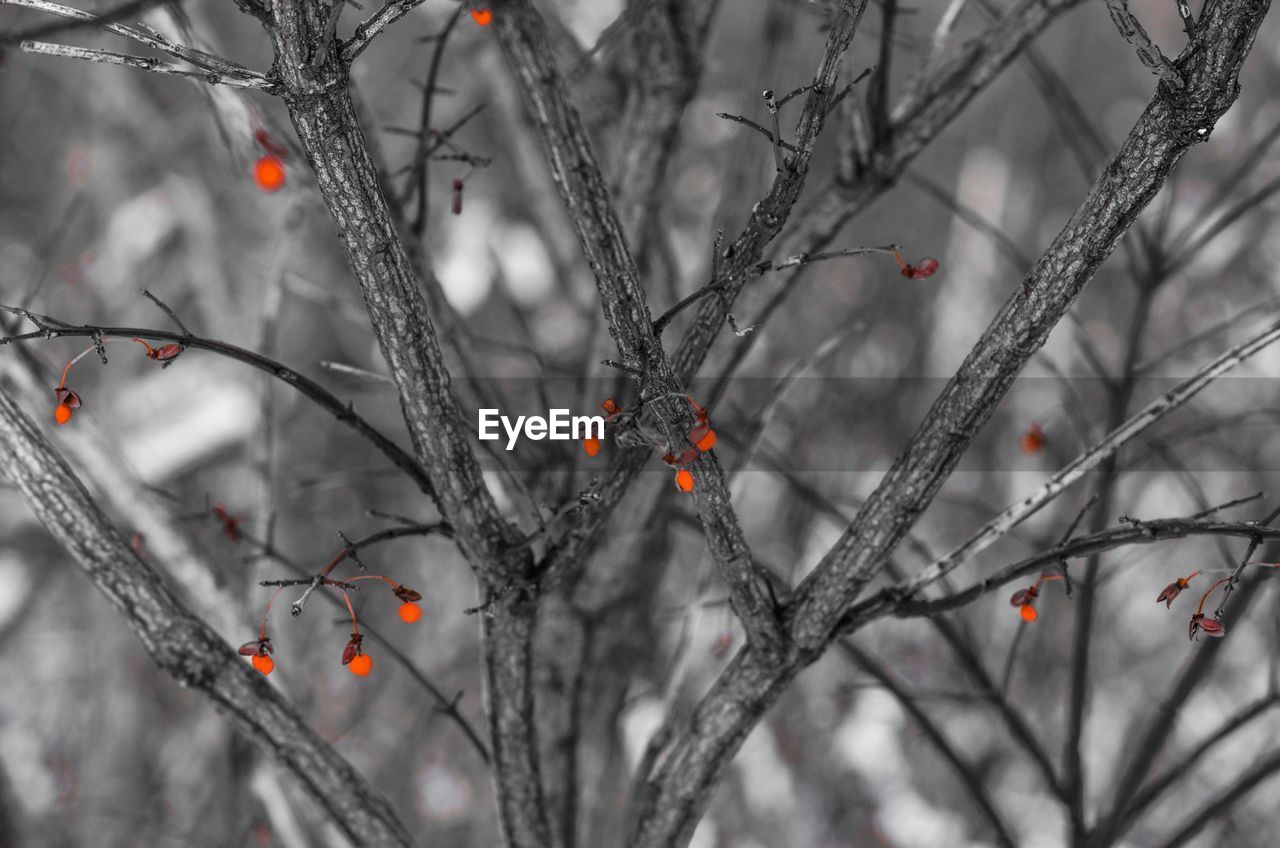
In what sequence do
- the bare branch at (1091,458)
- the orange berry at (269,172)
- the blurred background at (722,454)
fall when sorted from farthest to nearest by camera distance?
the blurred background at (722,454) → the orange berry at (269,172) → the bare branch at (1091,458)

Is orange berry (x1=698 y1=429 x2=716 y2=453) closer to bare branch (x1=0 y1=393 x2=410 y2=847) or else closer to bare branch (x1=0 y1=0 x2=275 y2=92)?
bare branch (x1=0 y1=0 x2=275 y2=92)

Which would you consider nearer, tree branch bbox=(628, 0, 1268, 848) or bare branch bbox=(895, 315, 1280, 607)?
tree branch bbox=(628, 0, 1268, 848)

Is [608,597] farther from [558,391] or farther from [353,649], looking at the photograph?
[558,391]

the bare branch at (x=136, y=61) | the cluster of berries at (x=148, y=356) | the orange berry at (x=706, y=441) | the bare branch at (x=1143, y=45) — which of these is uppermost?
the bare branch at (x=1143, y=45)

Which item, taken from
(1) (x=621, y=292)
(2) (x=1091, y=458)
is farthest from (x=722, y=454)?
(1) (x=621, y=292)

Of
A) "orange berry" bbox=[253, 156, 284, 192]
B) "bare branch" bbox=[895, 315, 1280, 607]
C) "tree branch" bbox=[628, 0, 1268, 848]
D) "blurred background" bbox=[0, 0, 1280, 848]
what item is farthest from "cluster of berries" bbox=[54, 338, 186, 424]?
"blurred background" bbox=[0, 0, 1280, 848]

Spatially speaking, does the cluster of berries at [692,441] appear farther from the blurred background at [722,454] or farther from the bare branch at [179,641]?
the blurred background at [722,454]

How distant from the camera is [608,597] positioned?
1695 millimetres

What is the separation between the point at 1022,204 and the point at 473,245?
9.68ft

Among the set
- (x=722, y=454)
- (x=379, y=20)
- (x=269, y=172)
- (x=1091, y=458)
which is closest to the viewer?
(x=379, y=20)

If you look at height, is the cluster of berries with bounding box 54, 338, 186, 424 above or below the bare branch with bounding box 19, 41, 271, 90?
below

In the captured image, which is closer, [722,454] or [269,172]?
[269,172]

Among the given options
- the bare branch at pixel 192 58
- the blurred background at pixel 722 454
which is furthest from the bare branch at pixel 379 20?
the blurred background at pixel 722 454

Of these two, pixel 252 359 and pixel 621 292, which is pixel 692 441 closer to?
pixel 621 292
